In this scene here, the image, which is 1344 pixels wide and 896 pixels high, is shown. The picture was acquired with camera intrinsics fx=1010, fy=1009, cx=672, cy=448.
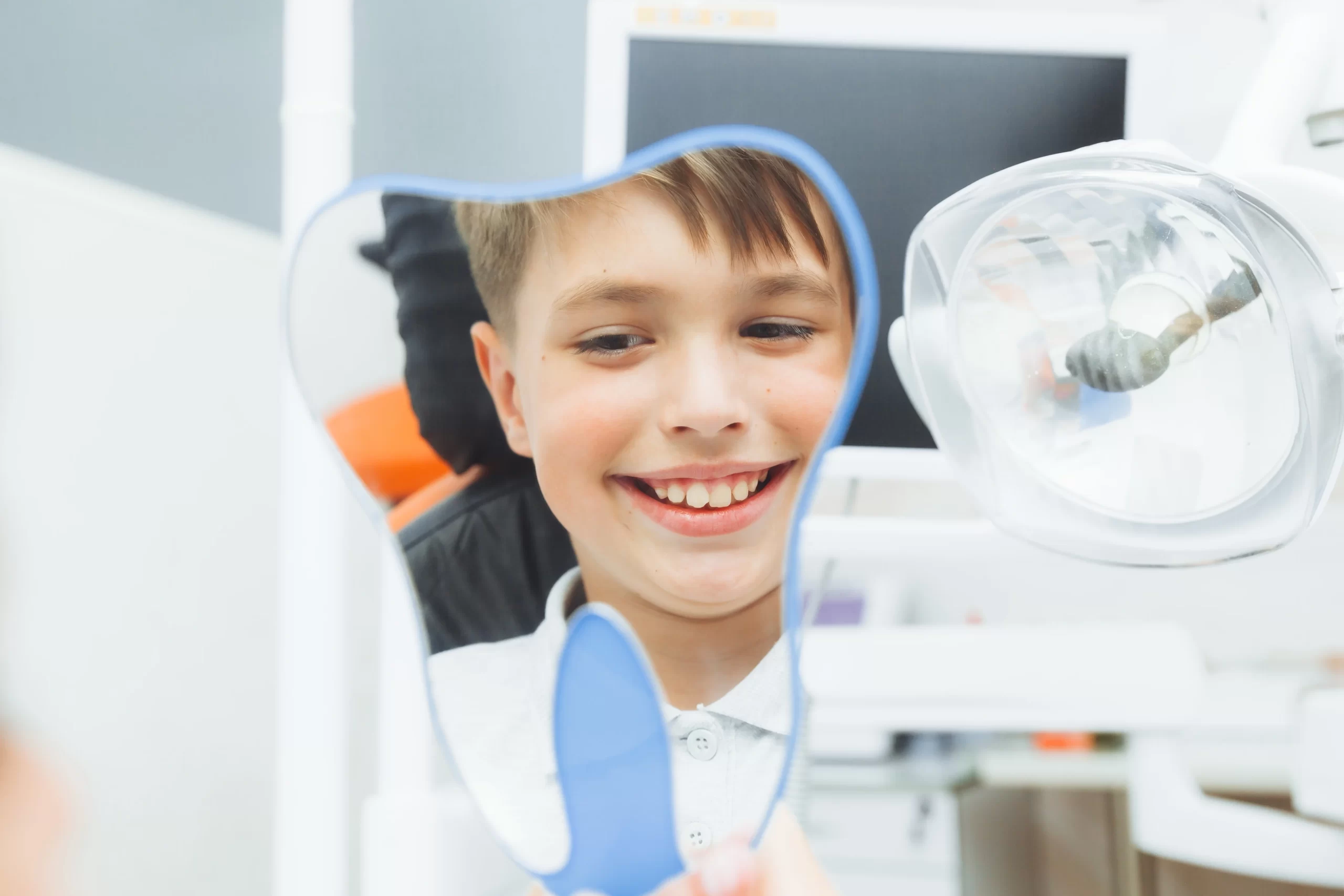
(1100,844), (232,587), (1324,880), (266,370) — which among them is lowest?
(1100,844)

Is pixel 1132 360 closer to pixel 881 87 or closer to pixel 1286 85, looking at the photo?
pixel 1286 85

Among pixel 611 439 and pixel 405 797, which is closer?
pixel 611 439

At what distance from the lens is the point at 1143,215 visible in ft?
0.95

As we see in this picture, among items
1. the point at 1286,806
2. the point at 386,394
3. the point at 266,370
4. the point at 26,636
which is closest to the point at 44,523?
the point at 26,636

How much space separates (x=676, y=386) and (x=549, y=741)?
9 cm

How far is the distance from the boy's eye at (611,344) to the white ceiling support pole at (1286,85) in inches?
7.6

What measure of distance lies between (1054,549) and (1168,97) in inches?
10.8

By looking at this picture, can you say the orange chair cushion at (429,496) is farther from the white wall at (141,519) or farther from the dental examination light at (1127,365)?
the white wall at (141,519)

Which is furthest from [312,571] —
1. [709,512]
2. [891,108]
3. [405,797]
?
[891,108]

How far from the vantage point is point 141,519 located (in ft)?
1.74

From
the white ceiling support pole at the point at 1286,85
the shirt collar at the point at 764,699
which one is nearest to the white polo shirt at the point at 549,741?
the shirt collar at the point at 764,699

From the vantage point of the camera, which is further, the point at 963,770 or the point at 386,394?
the point at 963,770

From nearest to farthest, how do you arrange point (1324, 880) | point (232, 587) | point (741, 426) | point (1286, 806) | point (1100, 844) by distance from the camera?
point (741, 426) → point (1324, 880) → point (232, 587) → point (1286, 806) → point (1100, 844)

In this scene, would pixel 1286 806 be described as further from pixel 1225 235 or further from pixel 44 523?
pixel 44 523
